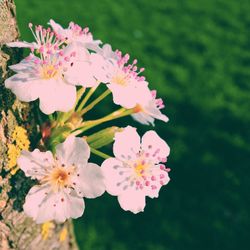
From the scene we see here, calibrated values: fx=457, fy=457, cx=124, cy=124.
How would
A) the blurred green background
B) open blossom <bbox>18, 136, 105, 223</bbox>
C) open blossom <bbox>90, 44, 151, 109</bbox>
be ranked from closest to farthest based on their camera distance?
1. open blossom <bbox>18, 136, 105, 223</bbox>
2. open blossom <bbox>90, 44, 151, 109</bbox>
3. the blurred green background

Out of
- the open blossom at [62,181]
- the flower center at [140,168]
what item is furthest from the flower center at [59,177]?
the flower center at [140,168]

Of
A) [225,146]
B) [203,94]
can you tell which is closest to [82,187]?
[225,146]

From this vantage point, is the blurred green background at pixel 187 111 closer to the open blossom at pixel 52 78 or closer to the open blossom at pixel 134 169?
the open blossom at pixel 134 169

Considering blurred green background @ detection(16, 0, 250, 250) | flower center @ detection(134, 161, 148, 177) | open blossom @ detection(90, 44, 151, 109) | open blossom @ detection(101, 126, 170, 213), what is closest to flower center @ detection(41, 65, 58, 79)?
open blossom @ detection(90, 44, 151, 109)

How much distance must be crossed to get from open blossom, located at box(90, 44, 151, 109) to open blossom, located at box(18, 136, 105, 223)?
22 centimetres

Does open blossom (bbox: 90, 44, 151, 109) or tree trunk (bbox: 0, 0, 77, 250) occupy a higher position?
open blossom (bbox: 90, 44, 151, 109)

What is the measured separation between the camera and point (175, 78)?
5.21 m

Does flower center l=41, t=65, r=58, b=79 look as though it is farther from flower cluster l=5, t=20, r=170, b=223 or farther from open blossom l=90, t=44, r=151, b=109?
open blossom l=90, t=44, r=151, b=109

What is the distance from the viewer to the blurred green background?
3701 millimetres

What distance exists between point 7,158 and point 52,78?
0.31 meters

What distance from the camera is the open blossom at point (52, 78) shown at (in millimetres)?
1371

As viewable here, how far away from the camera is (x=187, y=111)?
486cm

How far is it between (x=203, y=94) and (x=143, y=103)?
144 inches

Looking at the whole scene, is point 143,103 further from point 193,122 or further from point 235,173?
point 193,122
